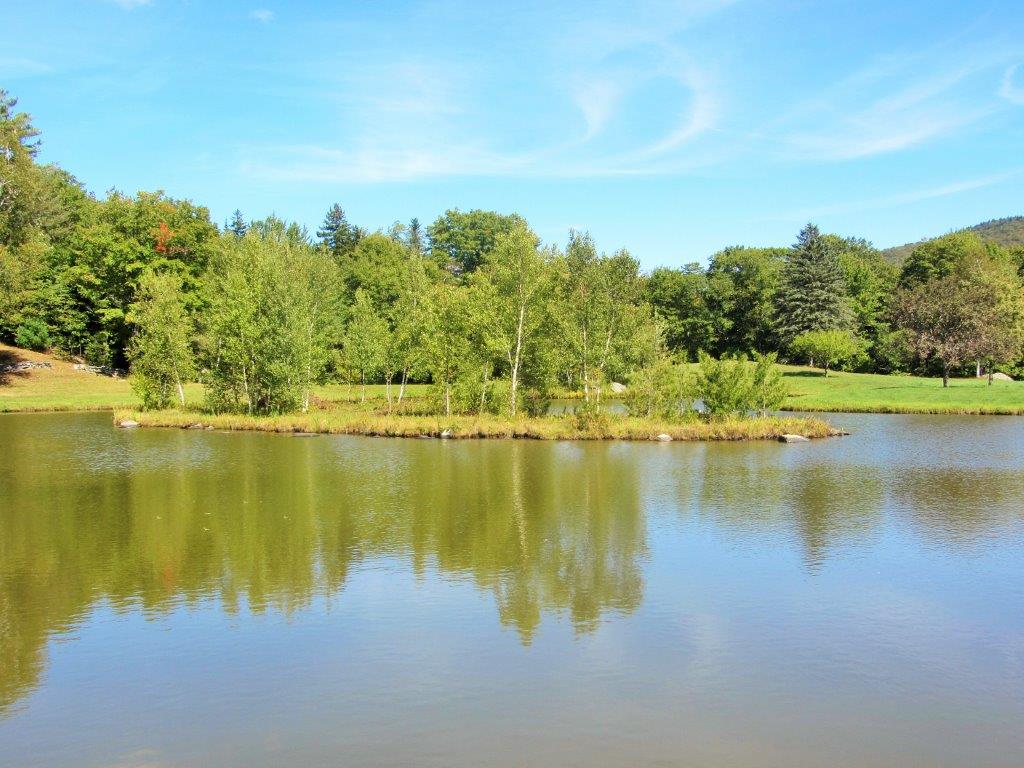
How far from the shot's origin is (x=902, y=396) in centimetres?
5688

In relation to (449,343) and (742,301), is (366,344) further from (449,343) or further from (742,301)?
(742,301)

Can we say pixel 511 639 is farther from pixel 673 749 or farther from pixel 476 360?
pixel 476 360

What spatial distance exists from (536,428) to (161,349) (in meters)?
23.6

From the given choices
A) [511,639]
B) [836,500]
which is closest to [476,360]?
[836,500]

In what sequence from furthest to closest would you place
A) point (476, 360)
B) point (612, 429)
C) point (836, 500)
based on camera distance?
point (476, 360), point (612, 429), point (836, 500)

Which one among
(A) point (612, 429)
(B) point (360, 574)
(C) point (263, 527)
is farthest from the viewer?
(A) point (612, 429)

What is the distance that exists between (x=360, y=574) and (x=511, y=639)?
15.6 ft

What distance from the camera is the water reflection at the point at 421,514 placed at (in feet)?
50.2

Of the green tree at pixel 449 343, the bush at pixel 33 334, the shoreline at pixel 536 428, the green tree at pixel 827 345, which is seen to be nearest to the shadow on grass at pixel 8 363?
the bush at pixel 33 334

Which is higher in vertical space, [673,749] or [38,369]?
[38,369]

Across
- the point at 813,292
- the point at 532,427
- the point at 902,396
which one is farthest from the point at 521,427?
the point at 813,292

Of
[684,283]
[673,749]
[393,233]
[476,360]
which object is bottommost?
[673,749]

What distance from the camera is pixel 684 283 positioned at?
323ft

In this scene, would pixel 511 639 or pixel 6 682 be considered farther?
pixel 511 639
